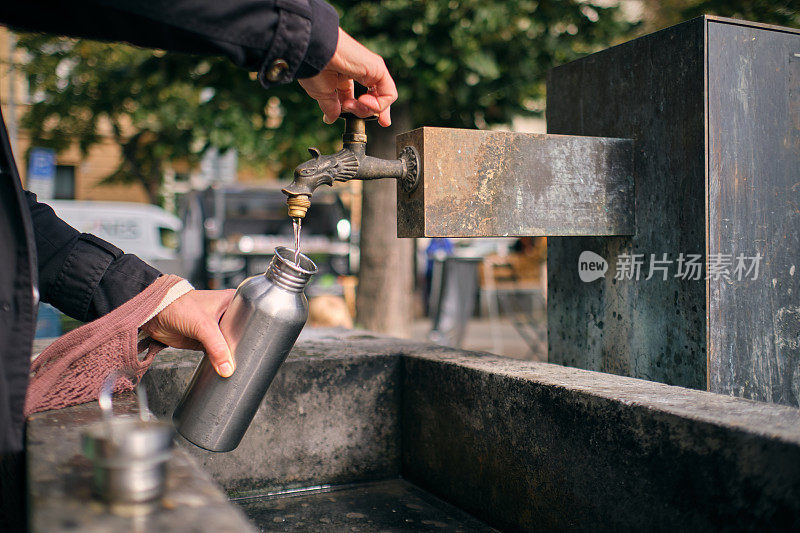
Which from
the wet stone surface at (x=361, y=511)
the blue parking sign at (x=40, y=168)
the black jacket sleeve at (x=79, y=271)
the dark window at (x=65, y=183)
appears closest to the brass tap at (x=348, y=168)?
the black jacket sleeve at (x=79, y=271)

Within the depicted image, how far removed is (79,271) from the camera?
152cm

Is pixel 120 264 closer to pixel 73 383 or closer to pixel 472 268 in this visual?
pixel 73 383

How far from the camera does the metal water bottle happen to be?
144cm

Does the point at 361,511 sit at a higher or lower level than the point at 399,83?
lower

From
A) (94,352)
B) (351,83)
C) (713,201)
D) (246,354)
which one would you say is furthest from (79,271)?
(713,201)

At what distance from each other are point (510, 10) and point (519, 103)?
0.99 m

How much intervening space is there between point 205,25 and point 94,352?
2.54ft

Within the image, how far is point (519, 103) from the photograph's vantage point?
18.1ft

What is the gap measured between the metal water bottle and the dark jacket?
37 centimetres

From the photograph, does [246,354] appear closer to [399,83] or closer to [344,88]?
[344,88]

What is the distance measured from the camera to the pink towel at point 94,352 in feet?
4.86

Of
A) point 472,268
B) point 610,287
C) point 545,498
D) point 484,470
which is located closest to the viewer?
point 545,498

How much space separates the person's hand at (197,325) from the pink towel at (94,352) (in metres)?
0.05

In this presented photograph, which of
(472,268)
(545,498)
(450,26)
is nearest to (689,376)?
(545,498)
